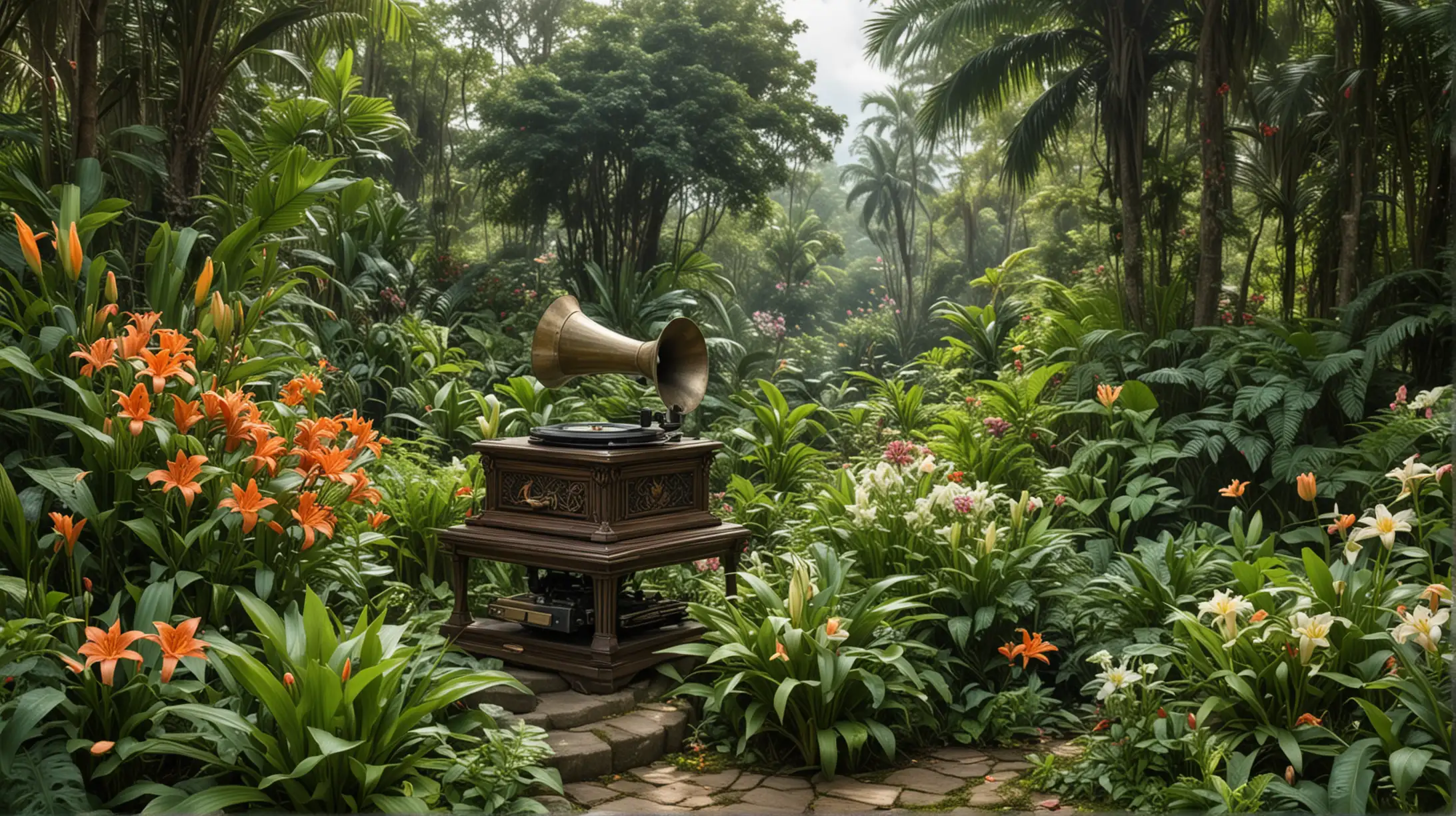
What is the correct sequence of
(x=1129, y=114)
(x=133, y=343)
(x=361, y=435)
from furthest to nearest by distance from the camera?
(x=1129, y=114), (x=361, y=435), (x=133, y=343)

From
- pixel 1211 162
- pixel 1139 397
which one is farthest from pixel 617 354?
pixel 1211 162

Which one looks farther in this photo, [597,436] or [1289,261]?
[1289,261]

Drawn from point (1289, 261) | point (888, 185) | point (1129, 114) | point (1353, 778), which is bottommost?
point (1353, 778)

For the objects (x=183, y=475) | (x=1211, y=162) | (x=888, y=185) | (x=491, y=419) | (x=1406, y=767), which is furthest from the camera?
(x=888, y=185)

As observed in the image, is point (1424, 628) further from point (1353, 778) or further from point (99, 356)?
point (99, 356)

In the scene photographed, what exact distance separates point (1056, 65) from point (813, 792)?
595cm

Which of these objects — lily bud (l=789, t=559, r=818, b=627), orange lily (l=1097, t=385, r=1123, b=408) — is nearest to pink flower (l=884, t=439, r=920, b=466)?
orange lily (l=1097, t=385, r=1123, b=408)

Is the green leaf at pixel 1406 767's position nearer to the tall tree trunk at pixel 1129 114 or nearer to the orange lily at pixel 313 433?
the orange lily at pixel 313 433

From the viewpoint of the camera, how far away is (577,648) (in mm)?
3025

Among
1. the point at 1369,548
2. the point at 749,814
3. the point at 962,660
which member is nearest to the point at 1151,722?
the point at 962,660

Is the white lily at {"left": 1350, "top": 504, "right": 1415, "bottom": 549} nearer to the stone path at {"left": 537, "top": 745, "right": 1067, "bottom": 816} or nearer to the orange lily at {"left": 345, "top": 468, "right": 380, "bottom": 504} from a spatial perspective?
the stone path at {"left": 537, "top": 745, "right": 1067, "bottom": 816}

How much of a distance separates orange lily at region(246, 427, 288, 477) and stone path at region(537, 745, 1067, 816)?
3.24ft

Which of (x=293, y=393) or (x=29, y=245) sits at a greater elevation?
(x=29, y=245)

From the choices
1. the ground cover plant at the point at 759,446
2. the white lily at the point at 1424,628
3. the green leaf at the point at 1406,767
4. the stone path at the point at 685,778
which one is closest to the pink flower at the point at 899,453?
the ground cover plant at the point at 759,446
